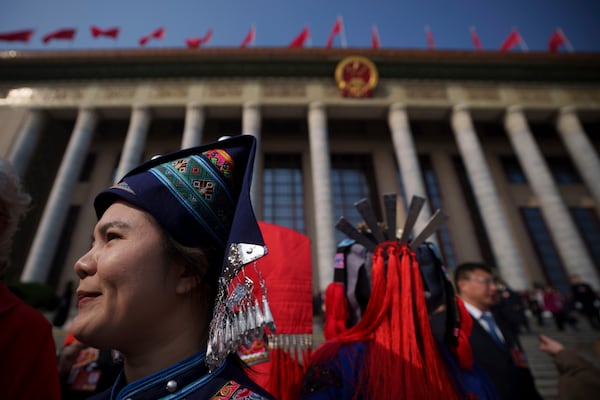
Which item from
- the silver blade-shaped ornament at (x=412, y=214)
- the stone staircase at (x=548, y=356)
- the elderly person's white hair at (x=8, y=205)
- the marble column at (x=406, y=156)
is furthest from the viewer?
the marble column at (x=406, y=156)

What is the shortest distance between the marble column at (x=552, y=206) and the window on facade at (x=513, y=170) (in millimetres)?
3393

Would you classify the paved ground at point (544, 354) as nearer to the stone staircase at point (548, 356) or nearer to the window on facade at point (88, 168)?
the stone staircase at point (548, 356)

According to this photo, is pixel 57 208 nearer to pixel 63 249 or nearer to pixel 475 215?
pixel 63 249

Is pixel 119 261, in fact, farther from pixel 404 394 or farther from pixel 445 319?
pixel 445 319

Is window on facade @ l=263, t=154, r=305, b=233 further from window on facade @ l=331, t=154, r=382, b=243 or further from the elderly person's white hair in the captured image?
the elderly person's white hair

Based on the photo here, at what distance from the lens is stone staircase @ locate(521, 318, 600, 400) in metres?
5.64

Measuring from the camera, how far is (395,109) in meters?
15.4

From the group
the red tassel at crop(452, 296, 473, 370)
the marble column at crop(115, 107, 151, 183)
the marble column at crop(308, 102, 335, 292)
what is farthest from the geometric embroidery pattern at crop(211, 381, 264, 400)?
the marble column at crop(115, 107, 151, 183)

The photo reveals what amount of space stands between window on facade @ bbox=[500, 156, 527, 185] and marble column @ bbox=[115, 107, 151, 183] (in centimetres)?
2014

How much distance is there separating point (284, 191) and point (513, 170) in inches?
540

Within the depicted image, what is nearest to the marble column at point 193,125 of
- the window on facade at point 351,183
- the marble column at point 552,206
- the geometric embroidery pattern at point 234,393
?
the window on facade at point 351,183

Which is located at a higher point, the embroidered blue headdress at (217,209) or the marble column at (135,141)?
the marble column at (135,141)

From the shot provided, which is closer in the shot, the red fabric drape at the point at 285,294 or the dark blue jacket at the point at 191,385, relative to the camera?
the dark blue jacket at the point at 191,385

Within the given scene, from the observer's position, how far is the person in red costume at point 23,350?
133cm
